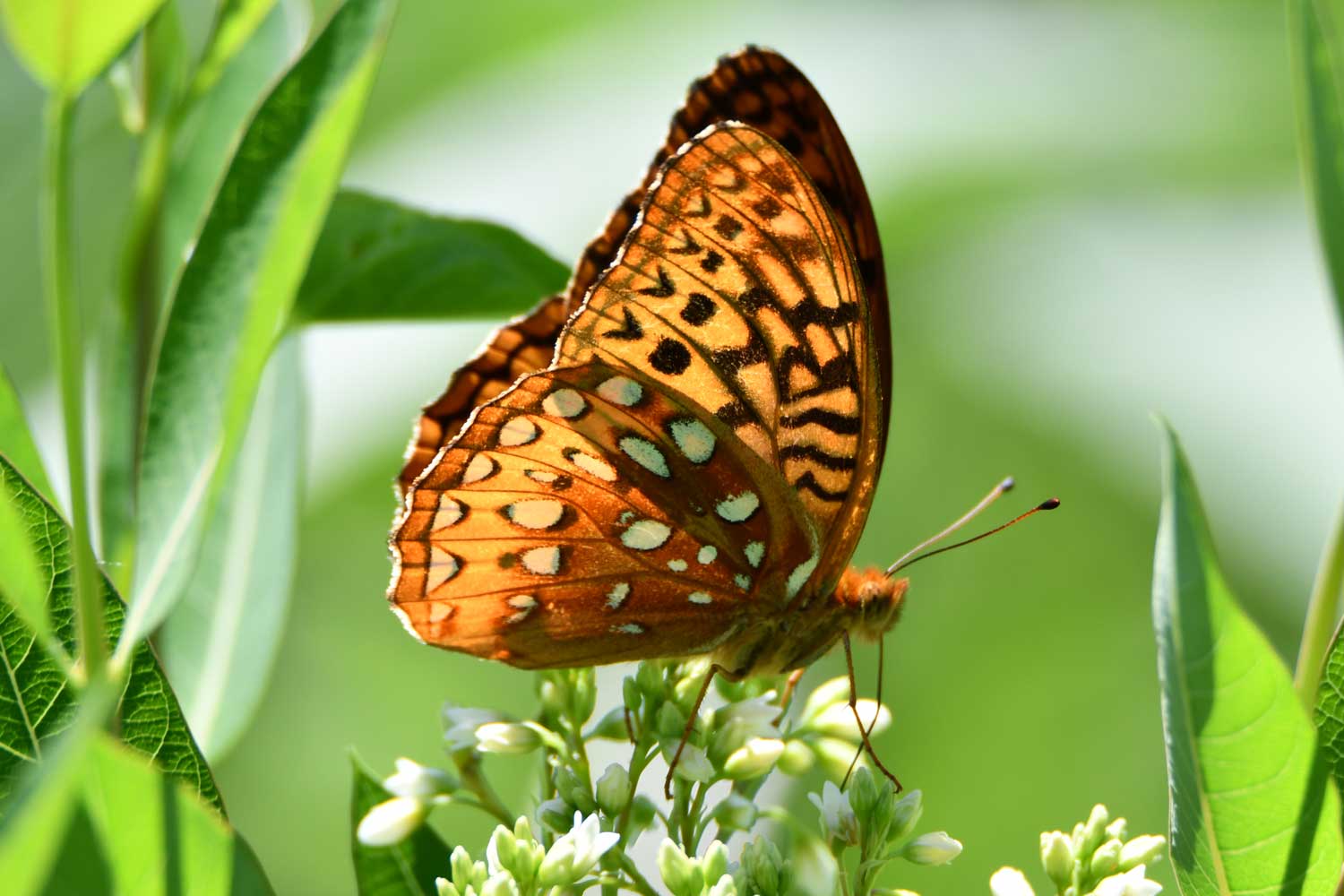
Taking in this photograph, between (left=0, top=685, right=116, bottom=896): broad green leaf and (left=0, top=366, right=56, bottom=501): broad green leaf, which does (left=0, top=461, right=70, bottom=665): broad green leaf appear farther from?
(left=0, top=685, right=116, bottom=896): broad green leaf

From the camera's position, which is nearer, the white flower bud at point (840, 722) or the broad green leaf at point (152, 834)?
the broad green leaf at point (152, 834)

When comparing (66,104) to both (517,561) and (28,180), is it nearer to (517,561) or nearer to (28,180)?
(517,561)

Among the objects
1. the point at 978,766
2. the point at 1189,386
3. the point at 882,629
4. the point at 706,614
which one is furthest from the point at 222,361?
the point at 1189,386

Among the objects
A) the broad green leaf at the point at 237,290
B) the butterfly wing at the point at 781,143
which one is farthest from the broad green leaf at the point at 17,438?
the butterfly wing at the point at 781,143

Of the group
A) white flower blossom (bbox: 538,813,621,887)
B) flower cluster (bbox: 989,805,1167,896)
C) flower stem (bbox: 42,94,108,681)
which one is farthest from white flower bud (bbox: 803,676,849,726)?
Answer: flower stem (bbox: 42,94,108,681)

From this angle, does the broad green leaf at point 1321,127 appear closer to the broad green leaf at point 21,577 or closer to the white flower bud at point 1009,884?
the white flower bud at point 1009,884

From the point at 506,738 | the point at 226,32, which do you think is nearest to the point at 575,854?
the point at 506,738
